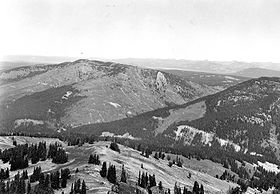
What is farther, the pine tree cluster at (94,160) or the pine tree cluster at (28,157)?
the pine tree cluster at (28,157)

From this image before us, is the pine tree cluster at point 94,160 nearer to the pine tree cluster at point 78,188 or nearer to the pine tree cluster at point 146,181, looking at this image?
the pine tree cluster at point 146,181

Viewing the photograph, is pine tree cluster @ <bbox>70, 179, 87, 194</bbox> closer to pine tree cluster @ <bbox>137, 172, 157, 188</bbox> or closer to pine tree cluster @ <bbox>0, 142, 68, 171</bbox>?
pine tree cluster @ <bbox>137, 172, 157, 188</bbox>

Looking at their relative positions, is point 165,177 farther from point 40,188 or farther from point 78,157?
point 40,188

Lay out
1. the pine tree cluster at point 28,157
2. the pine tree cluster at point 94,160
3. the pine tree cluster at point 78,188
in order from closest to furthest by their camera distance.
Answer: the pine tree cluster at point 78,188 → the pine tree cluster at point 94,160 → the pine tree cluster at point 28,157

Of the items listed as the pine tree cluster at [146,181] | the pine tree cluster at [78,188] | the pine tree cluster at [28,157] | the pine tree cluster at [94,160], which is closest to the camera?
the pine tree cluster at [78,188]

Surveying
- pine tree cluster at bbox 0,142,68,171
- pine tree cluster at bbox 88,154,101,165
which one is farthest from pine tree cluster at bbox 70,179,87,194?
pine tree cluster at bbox 0,142,68,171

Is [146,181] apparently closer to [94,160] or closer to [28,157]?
[94,160]

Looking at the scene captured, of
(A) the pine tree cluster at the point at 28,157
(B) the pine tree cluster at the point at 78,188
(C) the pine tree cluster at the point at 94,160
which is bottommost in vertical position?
(A) the pine tree cluster at the point at 28,157

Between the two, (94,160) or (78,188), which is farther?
(94,160)

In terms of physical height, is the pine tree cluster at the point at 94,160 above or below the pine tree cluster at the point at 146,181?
above

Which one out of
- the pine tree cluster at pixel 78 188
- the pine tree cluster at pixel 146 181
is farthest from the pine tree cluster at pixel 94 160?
the pine tree cluster at pixel 78 188

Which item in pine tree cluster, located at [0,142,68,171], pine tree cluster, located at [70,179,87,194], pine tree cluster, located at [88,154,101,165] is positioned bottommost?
pine tree cluster, located at [0,142,68,171]

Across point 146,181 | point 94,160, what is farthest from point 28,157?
point 146,181
